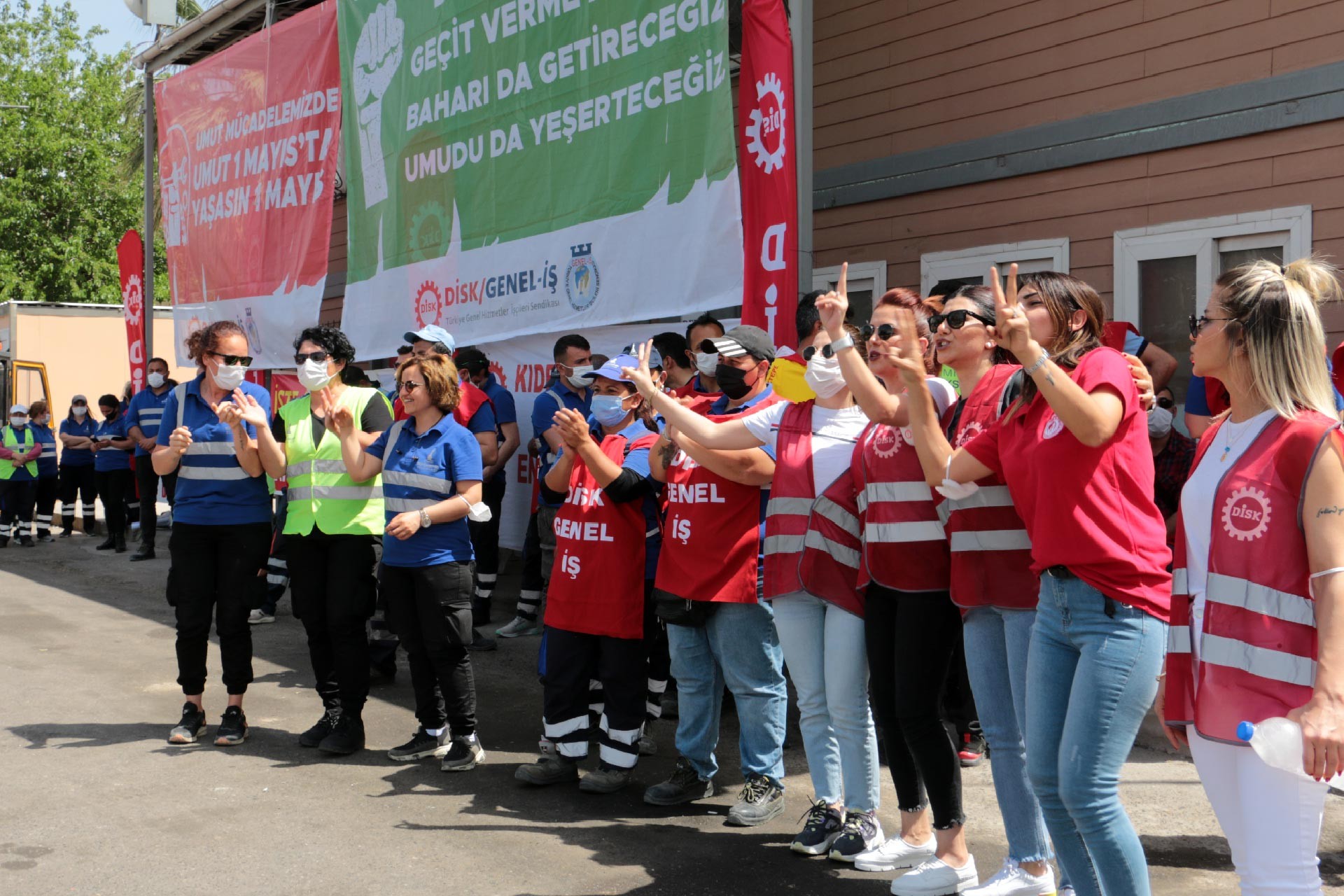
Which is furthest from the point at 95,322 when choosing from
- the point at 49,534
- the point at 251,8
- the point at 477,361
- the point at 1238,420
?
the point at 1238,420

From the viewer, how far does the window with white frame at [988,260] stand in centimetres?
826

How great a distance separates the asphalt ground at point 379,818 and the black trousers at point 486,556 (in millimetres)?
1969

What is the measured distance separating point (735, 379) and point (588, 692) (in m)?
1.56

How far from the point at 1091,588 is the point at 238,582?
439 cm

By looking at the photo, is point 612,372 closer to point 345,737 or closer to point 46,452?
point 345,737

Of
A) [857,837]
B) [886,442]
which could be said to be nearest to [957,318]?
[886,442]

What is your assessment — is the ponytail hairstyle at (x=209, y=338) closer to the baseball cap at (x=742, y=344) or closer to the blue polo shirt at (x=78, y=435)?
the baseball cap at (x=742, y=344)

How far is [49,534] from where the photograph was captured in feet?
55.6

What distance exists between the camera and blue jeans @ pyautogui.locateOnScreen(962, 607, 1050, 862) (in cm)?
394

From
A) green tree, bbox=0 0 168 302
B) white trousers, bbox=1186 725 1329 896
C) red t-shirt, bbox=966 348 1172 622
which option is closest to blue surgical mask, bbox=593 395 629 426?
red t-shirt, bbox=966 348 1172 622

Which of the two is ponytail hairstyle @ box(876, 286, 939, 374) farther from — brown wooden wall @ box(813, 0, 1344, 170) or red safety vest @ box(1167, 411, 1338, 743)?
brown wooden wall @ box(813, 0, 1344, 170)

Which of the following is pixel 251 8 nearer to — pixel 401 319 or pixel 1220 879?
pixel 401 319

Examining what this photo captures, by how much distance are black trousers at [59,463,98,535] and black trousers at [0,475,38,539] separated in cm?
83

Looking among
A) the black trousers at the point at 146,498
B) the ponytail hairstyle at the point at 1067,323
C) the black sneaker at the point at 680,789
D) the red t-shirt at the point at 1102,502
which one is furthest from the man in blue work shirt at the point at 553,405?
the black trousers at the point at 146,498
